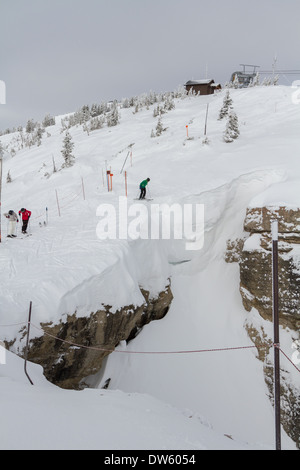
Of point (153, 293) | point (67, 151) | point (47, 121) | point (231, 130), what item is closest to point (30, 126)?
point (47, 121)

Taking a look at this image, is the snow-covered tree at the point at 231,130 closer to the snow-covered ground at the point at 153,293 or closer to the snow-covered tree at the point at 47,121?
the snow-covered ground at the point at 153,293

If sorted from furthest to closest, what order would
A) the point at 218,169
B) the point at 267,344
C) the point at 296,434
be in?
the point at 218,169
the point at 267,344
the point at 296,434

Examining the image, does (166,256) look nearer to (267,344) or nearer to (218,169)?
(267,344)

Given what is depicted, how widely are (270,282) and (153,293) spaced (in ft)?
14.8

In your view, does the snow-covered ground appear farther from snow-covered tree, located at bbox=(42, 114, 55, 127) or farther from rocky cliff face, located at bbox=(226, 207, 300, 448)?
snow-covered tree, located at bbox=(42, 114, 55, 127)

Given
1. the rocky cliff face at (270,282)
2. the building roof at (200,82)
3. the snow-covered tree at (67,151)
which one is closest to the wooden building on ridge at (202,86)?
the building roof at (200,82)

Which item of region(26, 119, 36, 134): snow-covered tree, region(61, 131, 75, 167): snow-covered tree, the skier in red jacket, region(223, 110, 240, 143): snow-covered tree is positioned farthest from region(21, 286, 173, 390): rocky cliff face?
region(26, 119, 36, 134): snow-covered tree

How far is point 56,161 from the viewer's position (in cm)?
2444

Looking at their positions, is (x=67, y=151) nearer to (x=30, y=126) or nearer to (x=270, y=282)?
(x=270, y=282)

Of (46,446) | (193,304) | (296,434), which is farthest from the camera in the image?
(193,304)

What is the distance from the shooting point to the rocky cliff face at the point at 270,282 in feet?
28.0

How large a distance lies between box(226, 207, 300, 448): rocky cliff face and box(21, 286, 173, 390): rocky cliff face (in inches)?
179

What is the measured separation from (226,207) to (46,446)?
38.6ft

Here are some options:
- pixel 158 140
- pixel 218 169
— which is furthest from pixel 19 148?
pixel 218 169
